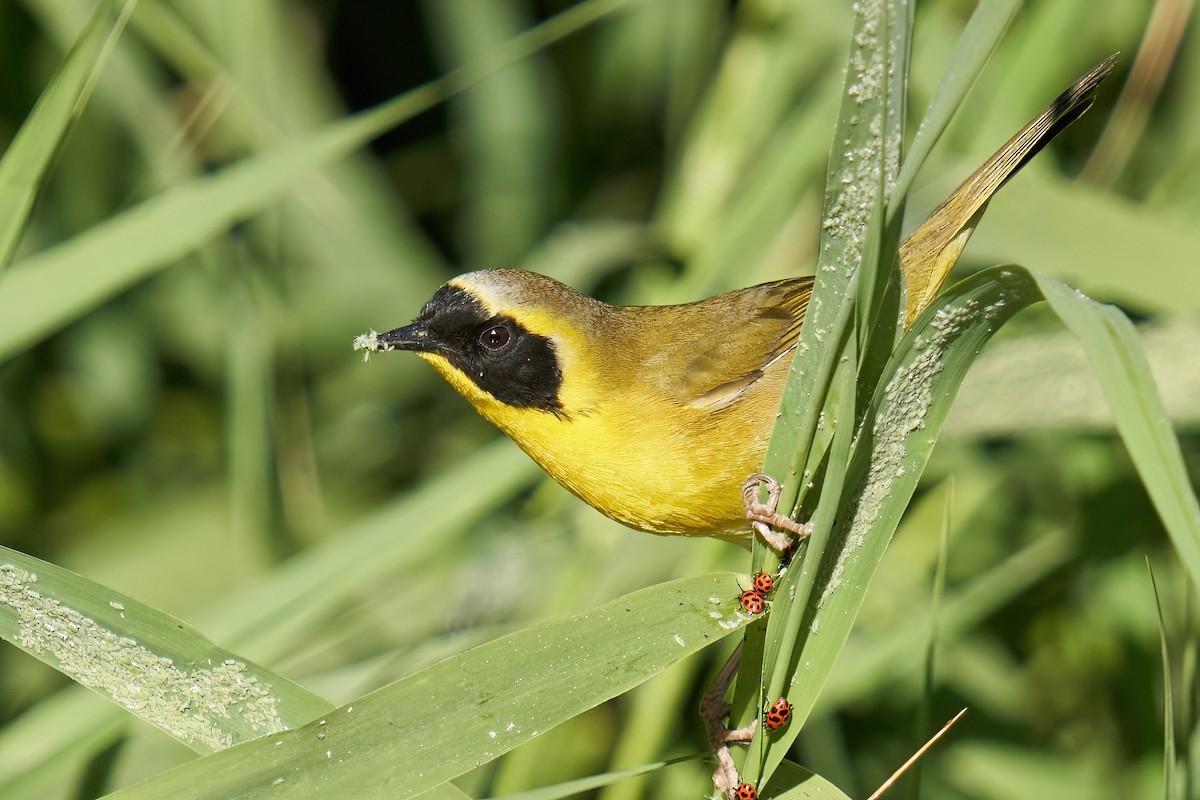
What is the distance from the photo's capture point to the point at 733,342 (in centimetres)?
259

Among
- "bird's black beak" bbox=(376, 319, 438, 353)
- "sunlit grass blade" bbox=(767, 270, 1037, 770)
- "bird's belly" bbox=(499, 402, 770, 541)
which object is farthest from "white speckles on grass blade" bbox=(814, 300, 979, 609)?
"bird's black beak" bbox=(376, 319, 438, 353)

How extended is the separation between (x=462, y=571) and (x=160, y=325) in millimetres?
2043

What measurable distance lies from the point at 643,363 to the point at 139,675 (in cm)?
137

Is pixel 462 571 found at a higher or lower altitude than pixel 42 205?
lower

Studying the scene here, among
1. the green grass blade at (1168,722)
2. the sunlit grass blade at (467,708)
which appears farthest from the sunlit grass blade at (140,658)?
the green grass blade at (1168,722)

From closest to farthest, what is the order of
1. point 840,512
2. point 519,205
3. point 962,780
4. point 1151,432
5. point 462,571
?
point 1151,432 → point 840,512 → point 462,571 → point 962,780 → point 519,205

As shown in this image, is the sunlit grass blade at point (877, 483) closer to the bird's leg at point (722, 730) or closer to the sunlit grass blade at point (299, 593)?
the bird's leg at point (722, 730)

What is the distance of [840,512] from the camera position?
1558mm

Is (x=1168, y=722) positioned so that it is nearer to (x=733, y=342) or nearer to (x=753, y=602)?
(x=753, y=602)

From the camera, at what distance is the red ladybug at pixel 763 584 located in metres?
1.58

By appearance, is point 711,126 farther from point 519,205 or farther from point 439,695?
point 439,695

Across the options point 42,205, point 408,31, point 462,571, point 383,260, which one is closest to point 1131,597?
point 462,571

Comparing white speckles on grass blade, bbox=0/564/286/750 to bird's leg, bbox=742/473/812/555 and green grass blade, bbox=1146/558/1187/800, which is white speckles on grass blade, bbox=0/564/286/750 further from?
green grass blade, bbox=1146/558/1187/800

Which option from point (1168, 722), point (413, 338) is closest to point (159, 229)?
point (413, 338)
